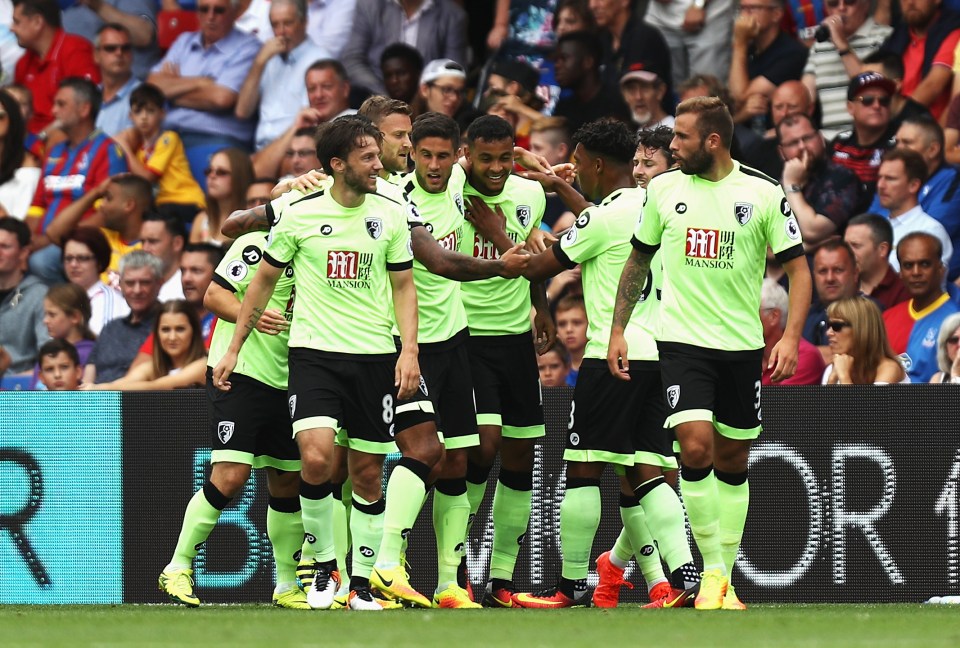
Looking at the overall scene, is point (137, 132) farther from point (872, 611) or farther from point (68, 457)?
point (872, 611)

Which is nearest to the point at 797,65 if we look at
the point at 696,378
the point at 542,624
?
the point at 696,378

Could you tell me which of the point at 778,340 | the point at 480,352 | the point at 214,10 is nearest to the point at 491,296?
the point at 480,352

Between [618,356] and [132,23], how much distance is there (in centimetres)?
930

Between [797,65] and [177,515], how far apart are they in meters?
6.37

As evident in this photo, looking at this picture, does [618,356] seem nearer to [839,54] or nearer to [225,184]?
[839,54]

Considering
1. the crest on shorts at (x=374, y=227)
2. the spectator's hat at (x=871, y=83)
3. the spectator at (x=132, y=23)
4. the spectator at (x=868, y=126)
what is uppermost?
the spectator at (x=132, y=23)

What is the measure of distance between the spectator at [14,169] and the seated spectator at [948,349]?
8.45 m

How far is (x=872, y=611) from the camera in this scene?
836 cm

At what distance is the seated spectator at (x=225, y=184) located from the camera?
14227 mm

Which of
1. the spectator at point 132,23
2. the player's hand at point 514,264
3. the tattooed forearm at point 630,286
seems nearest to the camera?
the tattooed forearm at point 630,286

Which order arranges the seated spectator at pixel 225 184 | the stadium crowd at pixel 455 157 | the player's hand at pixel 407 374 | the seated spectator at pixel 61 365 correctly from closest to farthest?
the player's hand at pixel 407 374 → the stadium crowd at pixel 455 157 → the seated spectator at pixel 61 365 → the seated spectator at pixel 225 184

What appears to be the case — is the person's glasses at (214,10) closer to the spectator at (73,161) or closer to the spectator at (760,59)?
the spectator at (73,161)

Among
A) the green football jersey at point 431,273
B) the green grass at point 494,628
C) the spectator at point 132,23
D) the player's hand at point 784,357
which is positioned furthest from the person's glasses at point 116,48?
the player's hand at point 784,357

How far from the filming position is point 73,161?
602 inches
